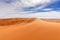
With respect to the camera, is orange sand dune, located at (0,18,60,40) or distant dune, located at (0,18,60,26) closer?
orange sand dune, located at (0,18,60,40)

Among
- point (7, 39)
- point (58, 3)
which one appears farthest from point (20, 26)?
point (58, 3)

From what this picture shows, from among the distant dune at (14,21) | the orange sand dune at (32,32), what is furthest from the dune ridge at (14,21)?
the orange sand dune at (32,32)

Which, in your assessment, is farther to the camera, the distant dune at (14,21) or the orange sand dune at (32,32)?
the distant dune at (14,21)

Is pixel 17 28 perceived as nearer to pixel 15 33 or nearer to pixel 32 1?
pixel 15 33

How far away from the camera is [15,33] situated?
39.9 inches

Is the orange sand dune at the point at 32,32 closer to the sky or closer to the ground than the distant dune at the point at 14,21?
closer to the ground

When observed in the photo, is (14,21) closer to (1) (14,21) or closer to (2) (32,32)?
(1) (14,21)

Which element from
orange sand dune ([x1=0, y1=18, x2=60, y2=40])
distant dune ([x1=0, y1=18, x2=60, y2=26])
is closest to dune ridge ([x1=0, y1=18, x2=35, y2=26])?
distant dune ([x1=0, y1=18, x2=60, y2=26])

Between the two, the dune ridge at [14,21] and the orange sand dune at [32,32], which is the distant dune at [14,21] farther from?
the orange sand dune at [32,32]

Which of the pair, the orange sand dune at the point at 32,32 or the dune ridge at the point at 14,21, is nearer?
the orange sand dune at the point at 32,32

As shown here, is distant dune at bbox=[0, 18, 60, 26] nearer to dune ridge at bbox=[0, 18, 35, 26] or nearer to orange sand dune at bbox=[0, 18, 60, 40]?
dune ridge at bbox=[0, 18, 35, 26]

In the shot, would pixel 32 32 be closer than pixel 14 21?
Yes

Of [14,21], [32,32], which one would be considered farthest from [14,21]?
[32,32]

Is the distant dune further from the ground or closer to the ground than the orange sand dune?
further from the ground
